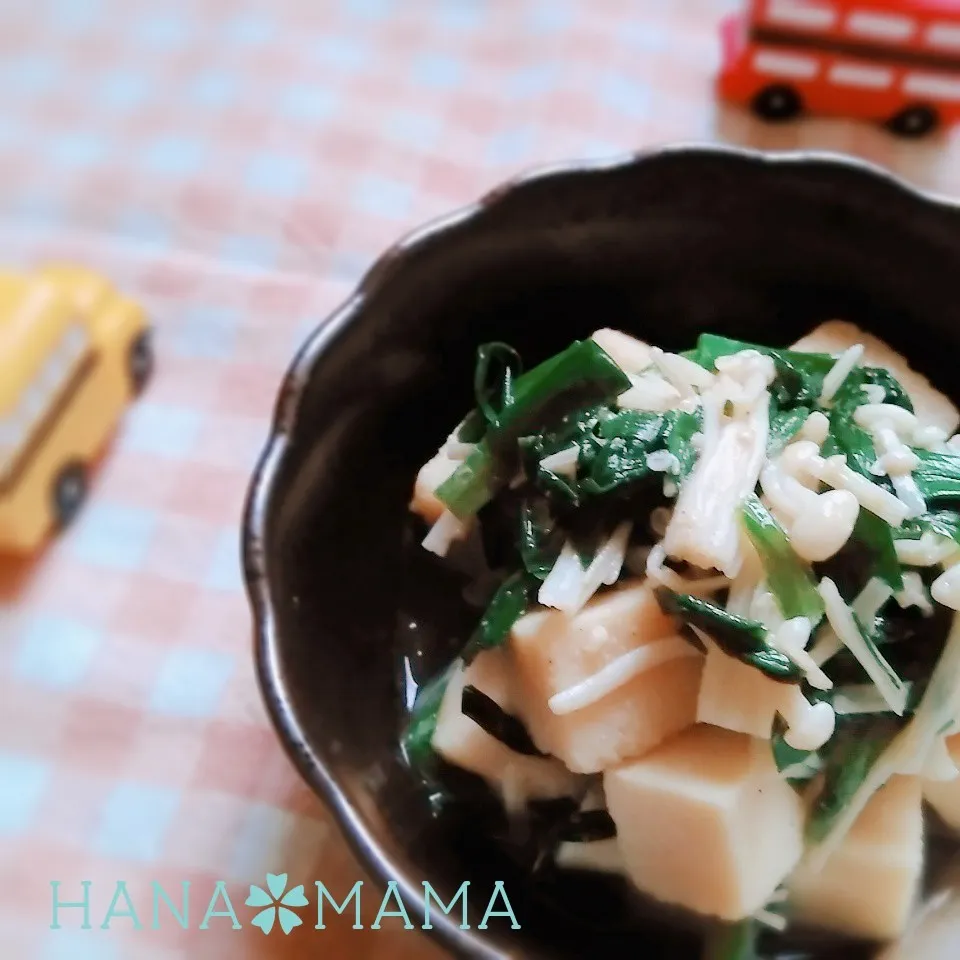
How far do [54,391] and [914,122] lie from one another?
3.99 feet

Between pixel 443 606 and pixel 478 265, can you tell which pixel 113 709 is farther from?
pixel 478 265

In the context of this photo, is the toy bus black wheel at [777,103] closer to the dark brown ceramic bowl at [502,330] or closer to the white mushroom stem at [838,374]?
the dark brown ceramic bowl at [502,330]

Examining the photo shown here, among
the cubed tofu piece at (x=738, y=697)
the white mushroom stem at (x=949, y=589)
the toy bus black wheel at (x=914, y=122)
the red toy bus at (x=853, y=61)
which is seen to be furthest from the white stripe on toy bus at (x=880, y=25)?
the cubed tofu piece at (x=738, y=697)

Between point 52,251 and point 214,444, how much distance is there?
0.45 m

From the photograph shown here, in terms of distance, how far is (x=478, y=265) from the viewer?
102 cm

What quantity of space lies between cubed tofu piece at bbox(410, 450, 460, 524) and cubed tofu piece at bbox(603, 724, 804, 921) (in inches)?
12.2

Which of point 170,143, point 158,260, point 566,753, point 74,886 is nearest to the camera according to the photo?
point 566,753

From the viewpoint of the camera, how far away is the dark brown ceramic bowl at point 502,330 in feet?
2.84

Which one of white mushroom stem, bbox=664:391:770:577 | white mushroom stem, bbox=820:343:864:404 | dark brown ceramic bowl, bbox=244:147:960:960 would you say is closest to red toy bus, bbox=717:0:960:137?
dark brown ceramic bowl, bbox=244:147:960:960

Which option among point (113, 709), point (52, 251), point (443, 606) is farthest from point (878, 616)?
point (52, 251)

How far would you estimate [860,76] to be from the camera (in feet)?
4.69

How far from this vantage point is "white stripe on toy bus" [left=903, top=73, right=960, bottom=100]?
4.61ft

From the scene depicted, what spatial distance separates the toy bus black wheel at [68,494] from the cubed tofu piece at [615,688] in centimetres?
67

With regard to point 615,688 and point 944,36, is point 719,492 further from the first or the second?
point 944,36
